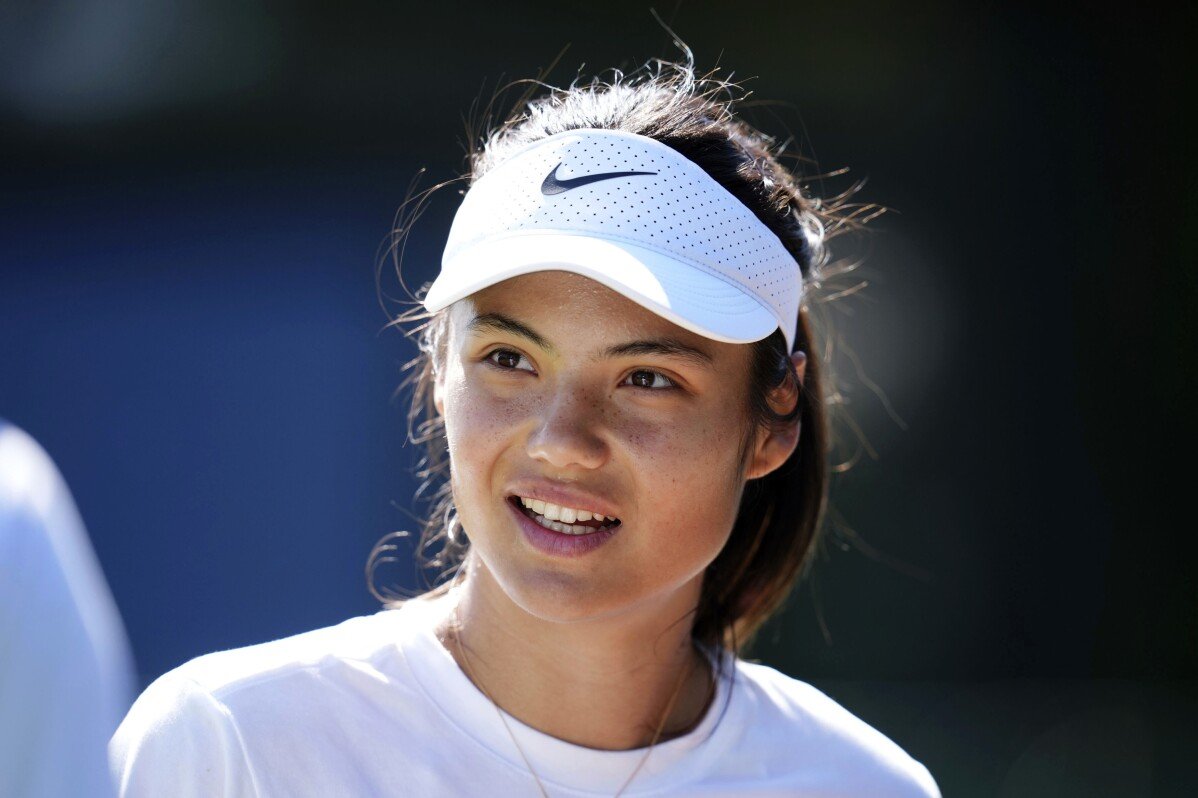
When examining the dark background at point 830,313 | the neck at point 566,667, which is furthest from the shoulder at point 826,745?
the dark background at point 830,313

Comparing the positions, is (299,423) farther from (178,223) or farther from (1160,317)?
(1160,317)

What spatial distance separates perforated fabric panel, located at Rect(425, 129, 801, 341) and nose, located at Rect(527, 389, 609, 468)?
7.6 inches

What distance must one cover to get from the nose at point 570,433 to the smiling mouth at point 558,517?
0.23 feet

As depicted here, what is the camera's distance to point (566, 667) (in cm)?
207

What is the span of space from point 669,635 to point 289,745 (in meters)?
0.65

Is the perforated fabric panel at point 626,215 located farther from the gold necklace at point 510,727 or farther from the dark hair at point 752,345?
the gold necklace at point 510,727

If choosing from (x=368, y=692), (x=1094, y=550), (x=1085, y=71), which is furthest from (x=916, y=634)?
(x=368, y=692)

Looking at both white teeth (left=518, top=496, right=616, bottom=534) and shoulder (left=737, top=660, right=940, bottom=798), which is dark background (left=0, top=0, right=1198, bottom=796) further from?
white teeth (left=518, top=496, right=616, bottom=534)

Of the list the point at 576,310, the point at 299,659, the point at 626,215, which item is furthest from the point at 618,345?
the point at 299,659

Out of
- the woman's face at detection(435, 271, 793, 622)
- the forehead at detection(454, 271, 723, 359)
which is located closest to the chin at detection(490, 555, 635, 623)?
the woman's face at detection(435, 271, 793, 622)

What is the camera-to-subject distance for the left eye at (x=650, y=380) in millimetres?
2008

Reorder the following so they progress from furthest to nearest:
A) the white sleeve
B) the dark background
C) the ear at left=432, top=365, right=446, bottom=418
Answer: the dark background
the ear at left=432, top=365, right=446, bottom=418
the white sleeve

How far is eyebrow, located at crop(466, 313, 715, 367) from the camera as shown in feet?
6.46

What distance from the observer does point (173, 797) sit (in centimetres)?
174
